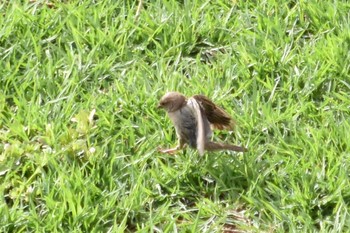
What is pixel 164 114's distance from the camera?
20.1 ft

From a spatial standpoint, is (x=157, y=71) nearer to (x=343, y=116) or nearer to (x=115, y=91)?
(x=115, y=91)

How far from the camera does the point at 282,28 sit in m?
6.67

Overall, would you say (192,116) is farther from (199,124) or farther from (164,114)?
(164,114)

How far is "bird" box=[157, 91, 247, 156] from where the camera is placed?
18.6 ft

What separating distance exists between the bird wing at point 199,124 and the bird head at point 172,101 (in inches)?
1.9

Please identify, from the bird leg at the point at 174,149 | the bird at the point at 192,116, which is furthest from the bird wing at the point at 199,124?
the bird leg at the point at 174,149

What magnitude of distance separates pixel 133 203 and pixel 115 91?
3.23ft

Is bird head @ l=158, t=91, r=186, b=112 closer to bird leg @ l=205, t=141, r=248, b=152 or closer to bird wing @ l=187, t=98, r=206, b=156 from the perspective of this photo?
bird wing @ l=187, t=98, r=206, b=156

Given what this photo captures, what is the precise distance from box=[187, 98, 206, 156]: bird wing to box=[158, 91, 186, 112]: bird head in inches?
1.9

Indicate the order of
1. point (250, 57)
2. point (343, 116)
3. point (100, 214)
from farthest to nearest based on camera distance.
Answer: point (250, 57)
point (343, 116)
point (100, 214)

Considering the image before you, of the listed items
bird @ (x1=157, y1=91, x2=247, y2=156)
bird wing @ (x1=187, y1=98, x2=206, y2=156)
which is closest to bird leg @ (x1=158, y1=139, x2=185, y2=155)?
bird @ (x1=157, y1=91, x2=247, y2=156)

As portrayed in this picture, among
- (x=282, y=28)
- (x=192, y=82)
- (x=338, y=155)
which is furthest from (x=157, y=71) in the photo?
(x=338, y=155)

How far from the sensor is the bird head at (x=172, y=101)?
571cm

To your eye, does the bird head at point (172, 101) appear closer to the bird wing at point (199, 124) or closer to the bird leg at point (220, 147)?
the bird wing at point (199, 124)
